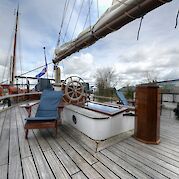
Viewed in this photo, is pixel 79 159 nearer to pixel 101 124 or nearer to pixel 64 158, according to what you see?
pixel 64 158

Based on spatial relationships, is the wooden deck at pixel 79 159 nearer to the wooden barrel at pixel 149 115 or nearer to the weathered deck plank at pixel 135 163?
the weathered deck plank at pixel 135 163

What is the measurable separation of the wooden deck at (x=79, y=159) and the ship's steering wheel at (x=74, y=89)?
1300 millimetres

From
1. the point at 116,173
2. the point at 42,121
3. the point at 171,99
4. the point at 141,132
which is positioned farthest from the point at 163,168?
the point at 171,99

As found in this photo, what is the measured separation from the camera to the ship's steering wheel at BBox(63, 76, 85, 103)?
3869 mm

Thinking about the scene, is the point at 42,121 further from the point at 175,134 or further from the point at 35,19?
the point at 35,19

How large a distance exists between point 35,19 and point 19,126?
213 inches

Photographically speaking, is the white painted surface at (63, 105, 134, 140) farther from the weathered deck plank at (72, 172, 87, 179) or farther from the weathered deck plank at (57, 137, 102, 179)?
the weathered deck plank at (72, 172, 87, 179)

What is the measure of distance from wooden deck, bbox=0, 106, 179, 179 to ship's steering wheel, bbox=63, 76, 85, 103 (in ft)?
4.26

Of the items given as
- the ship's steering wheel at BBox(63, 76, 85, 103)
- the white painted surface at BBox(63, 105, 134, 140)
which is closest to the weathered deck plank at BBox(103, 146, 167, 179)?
the white painted surface at BBox(63, 105, 134, 140)

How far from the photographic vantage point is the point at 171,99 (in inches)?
210

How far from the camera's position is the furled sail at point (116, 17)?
212cm

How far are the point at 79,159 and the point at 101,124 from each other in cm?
76

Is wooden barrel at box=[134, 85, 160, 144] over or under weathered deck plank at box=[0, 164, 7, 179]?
over

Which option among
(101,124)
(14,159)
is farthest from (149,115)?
(14,159)
